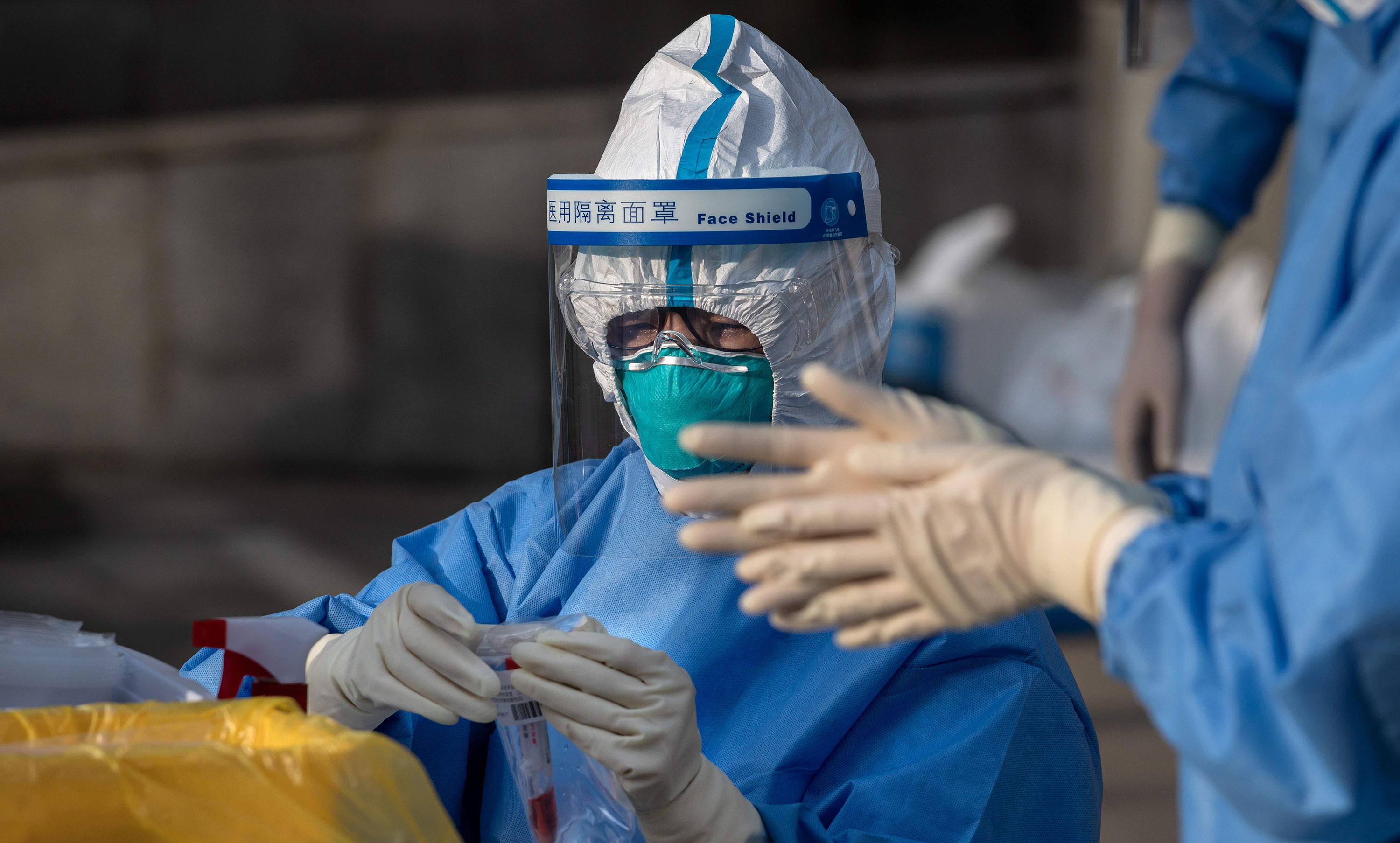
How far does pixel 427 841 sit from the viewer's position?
86cm

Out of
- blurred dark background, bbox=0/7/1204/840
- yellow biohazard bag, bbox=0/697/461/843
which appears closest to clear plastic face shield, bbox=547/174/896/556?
yellow biohazard bag, bbox=0/697/461/843

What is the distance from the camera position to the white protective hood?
121 centimetres

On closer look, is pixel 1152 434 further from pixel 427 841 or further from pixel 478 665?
pixel 427 841

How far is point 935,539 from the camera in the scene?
0.78m

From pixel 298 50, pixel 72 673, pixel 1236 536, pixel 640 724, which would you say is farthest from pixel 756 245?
pixel 298 50

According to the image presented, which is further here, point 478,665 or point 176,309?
point 176,309

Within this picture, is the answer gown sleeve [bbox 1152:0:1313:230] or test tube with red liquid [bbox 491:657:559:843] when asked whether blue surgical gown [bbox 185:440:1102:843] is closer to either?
test tube with red liquid [bbox 491:657:559:843]

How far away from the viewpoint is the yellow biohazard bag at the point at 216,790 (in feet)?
2.62

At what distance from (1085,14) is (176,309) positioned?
556 cm

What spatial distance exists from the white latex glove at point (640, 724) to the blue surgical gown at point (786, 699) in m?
0.06

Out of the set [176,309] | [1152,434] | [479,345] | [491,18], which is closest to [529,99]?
[491,18]

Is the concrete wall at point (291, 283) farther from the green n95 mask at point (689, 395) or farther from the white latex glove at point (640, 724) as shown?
the white latex glove at point (640, 724)

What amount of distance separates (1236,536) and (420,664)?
0.73m

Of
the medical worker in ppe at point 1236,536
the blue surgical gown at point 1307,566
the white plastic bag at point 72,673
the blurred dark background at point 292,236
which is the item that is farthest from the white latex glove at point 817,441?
the blurred dark background at point 292,236
